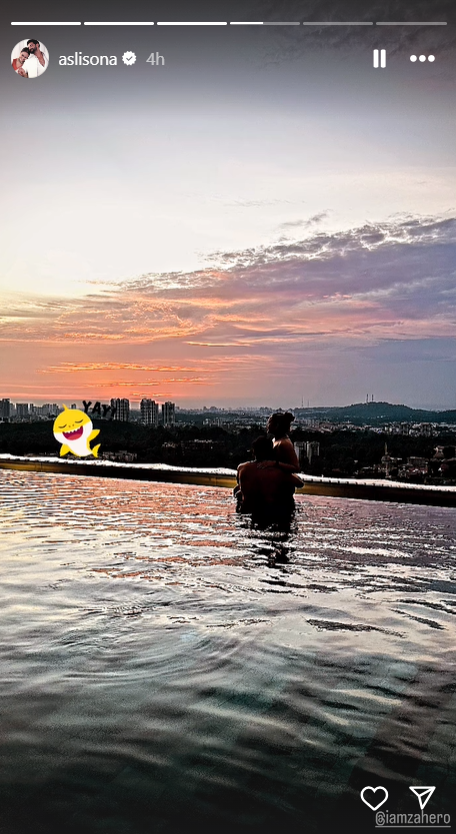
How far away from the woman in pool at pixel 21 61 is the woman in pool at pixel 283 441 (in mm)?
5153

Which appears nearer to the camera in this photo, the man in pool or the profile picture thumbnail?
the profile picture thumbnail

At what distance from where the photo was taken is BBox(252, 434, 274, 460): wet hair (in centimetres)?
782

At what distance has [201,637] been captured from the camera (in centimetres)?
315

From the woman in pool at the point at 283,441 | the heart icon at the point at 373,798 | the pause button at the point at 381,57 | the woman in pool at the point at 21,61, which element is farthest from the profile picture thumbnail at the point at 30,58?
the woman in pool at the point at 283,441

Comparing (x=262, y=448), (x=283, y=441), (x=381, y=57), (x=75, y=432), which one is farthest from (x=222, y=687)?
(x=75, y=432)

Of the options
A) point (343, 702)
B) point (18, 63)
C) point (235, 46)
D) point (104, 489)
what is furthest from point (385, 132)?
point (104, 489)

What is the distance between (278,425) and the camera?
7867 millimetres

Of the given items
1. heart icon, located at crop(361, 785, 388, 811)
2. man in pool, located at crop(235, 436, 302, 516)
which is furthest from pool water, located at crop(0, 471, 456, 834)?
man in pool, located at crop(235, 436, 302, 516)

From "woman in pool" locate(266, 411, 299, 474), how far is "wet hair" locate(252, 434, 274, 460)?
10 centimetres

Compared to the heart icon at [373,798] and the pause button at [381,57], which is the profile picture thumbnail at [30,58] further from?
the heart icon at [373,798]

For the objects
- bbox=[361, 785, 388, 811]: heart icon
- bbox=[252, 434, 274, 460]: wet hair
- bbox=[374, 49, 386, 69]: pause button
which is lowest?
bbox=[361, 785, 388, 811]: heart icon

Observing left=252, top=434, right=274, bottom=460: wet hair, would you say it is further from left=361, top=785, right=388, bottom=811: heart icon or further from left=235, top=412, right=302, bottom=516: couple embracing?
left=361, top=785, right=388, bottom=811: heart icon

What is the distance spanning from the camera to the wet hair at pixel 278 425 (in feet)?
25.7

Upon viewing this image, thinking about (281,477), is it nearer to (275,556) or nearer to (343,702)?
(275,556)
